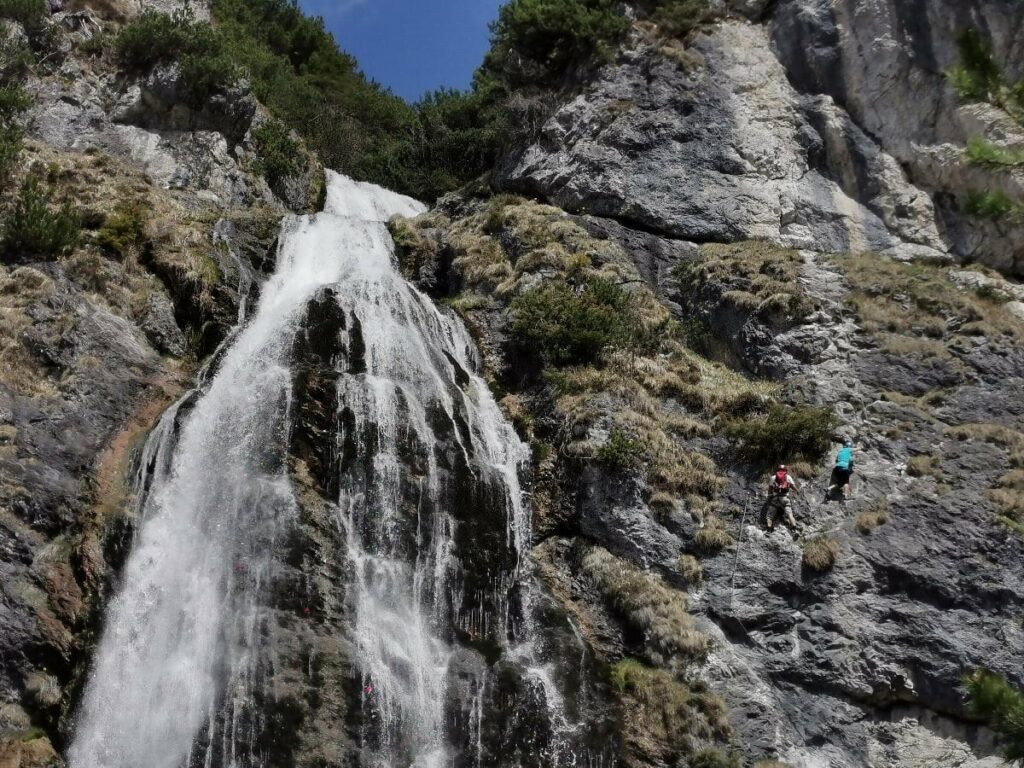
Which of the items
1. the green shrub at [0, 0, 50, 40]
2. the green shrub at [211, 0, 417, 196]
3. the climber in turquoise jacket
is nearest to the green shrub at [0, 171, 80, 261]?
the green shrub at [0, 0, 50, 40]

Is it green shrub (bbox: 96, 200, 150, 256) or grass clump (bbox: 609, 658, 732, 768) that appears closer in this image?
grass clump (bbox: 609, 658, 732, 768)

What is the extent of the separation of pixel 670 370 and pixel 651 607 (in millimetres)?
6309

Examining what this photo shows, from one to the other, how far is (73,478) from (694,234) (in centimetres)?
1637

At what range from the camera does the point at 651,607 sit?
14836 mm

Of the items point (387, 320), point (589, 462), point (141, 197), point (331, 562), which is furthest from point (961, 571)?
point (141, 197)

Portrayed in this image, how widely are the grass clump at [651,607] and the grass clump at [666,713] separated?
43 cm

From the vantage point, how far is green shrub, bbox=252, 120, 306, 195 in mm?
28656

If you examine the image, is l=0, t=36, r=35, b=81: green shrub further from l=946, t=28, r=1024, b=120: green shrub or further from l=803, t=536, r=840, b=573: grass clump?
l=946, t=28, r=1024, b=120: green shrub

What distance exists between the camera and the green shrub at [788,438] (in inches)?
681

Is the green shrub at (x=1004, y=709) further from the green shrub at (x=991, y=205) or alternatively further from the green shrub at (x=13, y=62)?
the green shrub at (x=13, y=62)

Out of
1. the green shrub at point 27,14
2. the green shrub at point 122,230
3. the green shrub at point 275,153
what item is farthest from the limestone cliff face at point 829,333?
the green shrub at point 27,14

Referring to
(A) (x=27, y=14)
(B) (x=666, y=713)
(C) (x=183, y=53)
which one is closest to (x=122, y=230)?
(C) (x=183, y=53)

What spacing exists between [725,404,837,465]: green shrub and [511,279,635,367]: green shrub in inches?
148

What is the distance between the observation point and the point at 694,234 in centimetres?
2402
